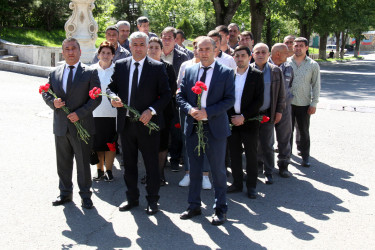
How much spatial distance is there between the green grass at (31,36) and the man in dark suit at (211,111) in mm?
19526

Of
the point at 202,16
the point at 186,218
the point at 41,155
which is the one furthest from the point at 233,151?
the point at 202,16

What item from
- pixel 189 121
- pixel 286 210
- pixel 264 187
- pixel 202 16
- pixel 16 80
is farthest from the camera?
pixel 202 16

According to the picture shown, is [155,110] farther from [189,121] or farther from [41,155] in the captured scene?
[41,155]

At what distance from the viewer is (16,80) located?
15.3 m

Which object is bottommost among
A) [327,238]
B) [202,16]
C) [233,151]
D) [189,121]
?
[327,238]

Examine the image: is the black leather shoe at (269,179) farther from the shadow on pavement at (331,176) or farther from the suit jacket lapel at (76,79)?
the suit jacket lapel at (76,79)

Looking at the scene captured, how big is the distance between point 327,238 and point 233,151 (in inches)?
68.8

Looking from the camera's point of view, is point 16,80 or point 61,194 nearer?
point 61,194

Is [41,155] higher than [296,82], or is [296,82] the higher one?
[296,82]

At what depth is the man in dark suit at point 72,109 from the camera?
5.29 metres

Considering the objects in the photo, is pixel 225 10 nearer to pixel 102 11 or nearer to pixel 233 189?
pixel 102 11

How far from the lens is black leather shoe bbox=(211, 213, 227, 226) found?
5.01 m

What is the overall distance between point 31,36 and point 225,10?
10757 millimetres

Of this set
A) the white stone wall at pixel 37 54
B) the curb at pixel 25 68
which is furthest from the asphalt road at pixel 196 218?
the white stone wall at pixel 37 54
